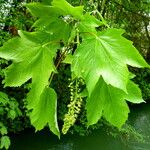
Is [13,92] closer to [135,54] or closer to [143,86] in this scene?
[143,86]

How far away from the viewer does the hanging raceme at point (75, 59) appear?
56 cm

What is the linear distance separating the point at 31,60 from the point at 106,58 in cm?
14

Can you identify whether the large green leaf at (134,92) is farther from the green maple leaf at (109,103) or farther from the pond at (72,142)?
the pond at (72,142)

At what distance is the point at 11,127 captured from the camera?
6.75 metres

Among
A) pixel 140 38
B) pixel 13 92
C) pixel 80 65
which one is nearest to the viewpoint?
pixel 80 65

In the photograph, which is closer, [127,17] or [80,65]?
[80,65]

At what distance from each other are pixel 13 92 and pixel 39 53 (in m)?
6.20

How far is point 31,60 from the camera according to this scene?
637 millimetres

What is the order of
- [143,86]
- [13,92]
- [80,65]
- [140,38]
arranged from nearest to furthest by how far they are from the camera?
[80,65]
[13,92]
[140,38]
[143,86]

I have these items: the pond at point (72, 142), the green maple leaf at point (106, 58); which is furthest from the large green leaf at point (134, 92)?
the pond at point (72, 142)

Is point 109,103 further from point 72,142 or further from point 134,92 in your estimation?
point 72,142

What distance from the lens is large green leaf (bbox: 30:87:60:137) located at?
68 centimetres

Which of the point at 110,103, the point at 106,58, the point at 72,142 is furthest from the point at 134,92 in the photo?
the point at 72,142

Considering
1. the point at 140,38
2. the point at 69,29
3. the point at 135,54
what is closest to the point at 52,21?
the point at 69,29
